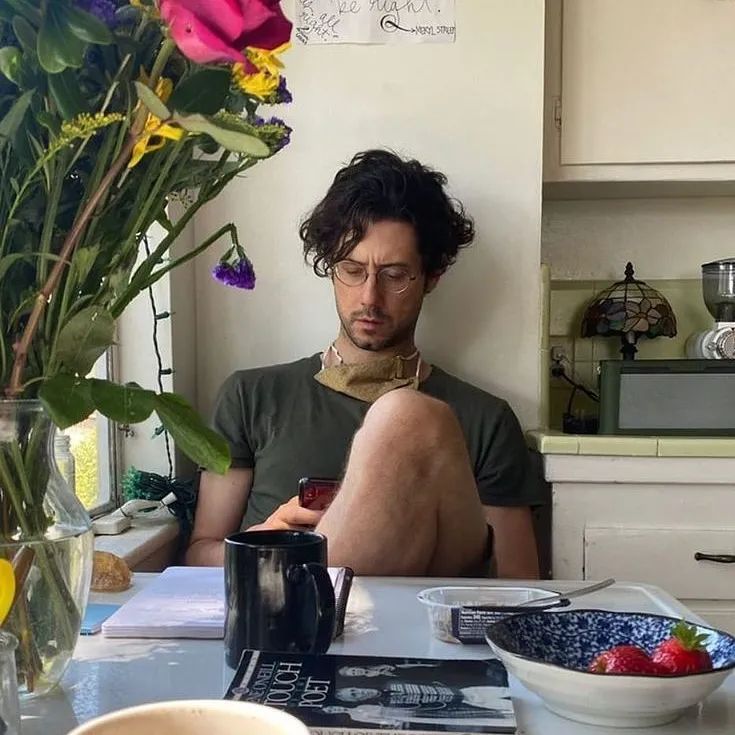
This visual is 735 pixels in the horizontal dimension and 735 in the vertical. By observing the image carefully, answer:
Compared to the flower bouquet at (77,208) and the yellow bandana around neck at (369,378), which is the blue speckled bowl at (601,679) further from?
the yellow bandana around neck at (369,378)

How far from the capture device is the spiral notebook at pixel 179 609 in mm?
838

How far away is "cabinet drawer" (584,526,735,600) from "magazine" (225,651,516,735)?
3.56 ft

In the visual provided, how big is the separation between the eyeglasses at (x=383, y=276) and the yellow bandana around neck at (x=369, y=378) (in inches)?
5.4

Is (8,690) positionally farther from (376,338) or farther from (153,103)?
(376,338)

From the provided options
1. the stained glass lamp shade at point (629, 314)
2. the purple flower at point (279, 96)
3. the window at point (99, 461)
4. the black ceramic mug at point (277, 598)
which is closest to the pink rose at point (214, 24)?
the purple flower at point (279, 96)

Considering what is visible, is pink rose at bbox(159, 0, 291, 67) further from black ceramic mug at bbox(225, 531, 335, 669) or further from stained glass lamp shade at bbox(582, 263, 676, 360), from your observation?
stained glass lamp shade at bbox(582, 263, 676, 360)

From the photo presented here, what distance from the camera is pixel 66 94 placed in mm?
556

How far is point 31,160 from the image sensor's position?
0.60 metres


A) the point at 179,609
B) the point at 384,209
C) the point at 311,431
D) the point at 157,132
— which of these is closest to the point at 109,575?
the point at 179,609

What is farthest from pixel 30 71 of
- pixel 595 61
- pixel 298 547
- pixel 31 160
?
pixel 595 61

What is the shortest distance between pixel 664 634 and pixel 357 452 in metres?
0.48

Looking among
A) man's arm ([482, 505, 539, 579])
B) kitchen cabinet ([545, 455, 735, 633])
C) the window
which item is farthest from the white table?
the window

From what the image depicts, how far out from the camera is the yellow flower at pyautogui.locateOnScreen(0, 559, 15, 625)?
0.57 metres

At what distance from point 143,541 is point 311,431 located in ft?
1.23
